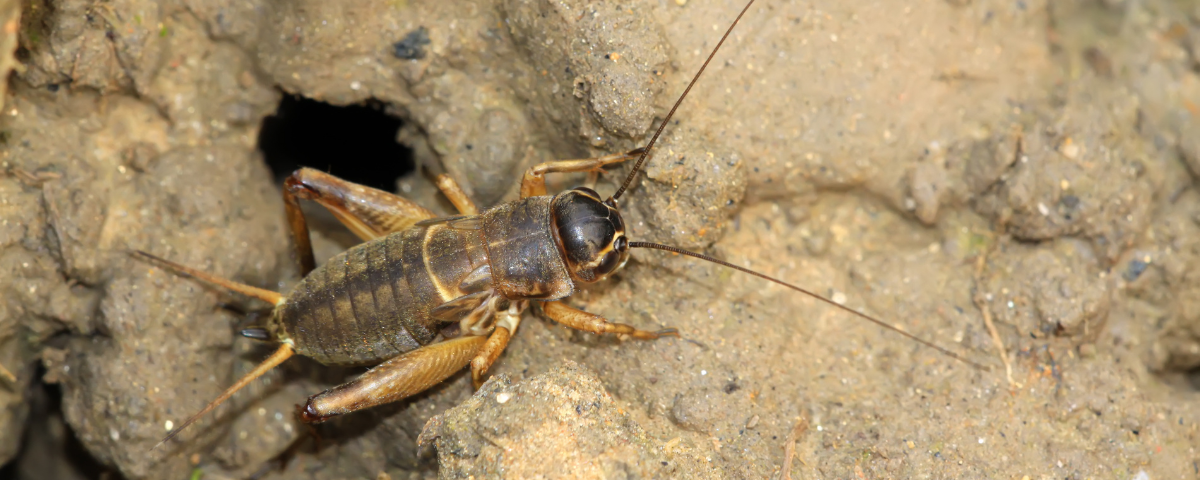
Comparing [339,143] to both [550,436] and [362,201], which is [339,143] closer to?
[362,201]

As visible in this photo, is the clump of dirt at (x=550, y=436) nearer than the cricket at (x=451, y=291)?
Yes

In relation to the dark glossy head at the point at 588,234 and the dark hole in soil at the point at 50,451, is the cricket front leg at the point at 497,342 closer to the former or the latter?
the dark glossy head at the point at 588,234

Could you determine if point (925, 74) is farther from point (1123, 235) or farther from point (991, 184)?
point (1123, 235)

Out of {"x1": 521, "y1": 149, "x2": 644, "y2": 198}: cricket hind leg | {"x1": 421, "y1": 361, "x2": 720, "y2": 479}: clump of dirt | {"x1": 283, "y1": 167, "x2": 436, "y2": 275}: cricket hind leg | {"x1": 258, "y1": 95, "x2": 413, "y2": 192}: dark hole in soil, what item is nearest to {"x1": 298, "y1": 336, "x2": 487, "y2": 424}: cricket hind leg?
{"x1": 421, "y1": 361, "x2": 720, "y2": 479}: clump of dirt

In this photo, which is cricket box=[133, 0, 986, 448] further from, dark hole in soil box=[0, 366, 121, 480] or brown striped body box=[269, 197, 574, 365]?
dark hole in soil box=[0, 366, 121, 480]

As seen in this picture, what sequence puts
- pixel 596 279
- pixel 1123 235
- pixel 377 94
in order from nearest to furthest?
pixel 596 279 < pixel 1123 235 < pixel 377 94

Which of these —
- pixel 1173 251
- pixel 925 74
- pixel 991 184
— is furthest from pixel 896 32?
pixel 1173 251

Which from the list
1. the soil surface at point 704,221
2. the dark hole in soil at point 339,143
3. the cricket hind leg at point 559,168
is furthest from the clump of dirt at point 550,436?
the dark hole in soil at point 339,143
